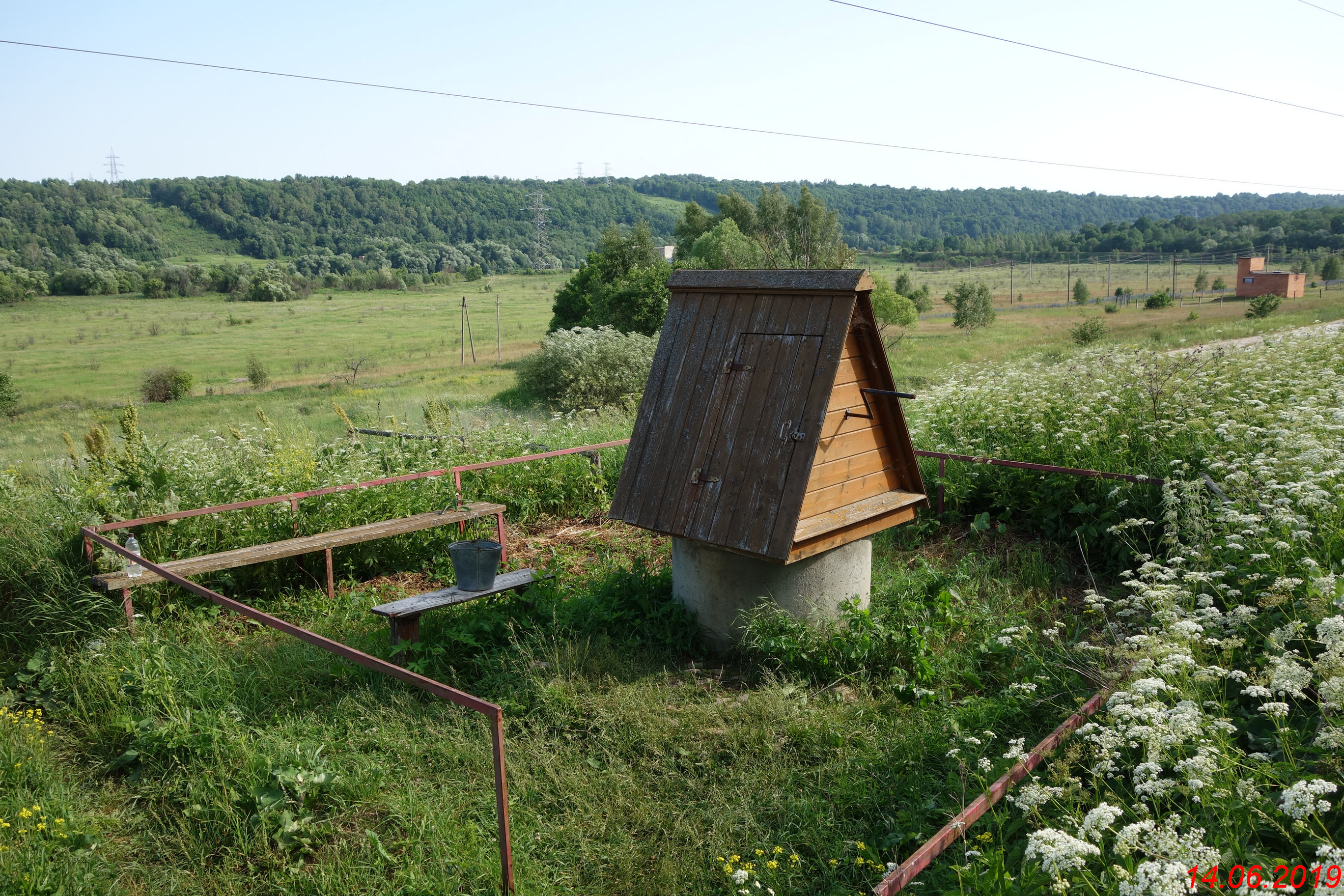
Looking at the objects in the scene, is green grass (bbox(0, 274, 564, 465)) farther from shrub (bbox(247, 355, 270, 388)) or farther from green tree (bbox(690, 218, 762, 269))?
green tree (bbox(690, 218, 762, 269))

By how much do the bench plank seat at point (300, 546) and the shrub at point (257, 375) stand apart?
3477 cm

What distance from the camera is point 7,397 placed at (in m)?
31.8

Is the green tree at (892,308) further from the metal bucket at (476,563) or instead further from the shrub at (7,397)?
the shrub at (7,397)

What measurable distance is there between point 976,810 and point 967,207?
6457 inches

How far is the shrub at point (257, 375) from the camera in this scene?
38.3 meters

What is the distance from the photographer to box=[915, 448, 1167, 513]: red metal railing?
6.64m

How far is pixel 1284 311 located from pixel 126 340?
63424mm

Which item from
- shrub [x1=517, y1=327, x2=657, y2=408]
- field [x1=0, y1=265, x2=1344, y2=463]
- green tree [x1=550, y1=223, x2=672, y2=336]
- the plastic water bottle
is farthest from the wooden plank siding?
green tree [x1=550, y1=223, x2=672, y2=336]

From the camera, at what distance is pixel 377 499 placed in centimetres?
772

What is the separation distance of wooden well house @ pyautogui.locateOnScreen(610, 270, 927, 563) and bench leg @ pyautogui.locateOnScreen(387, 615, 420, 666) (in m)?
1.49

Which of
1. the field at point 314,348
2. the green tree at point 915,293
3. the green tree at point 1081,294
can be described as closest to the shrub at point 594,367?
the field at point 314,348

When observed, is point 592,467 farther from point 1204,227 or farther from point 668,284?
point 1204,227

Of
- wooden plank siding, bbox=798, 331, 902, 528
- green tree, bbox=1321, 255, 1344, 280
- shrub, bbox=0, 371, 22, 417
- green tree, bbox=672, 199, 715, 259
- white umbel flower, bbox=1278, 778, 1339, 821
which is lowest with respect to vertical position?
shrub, bbox=0, 371, 22, 417
